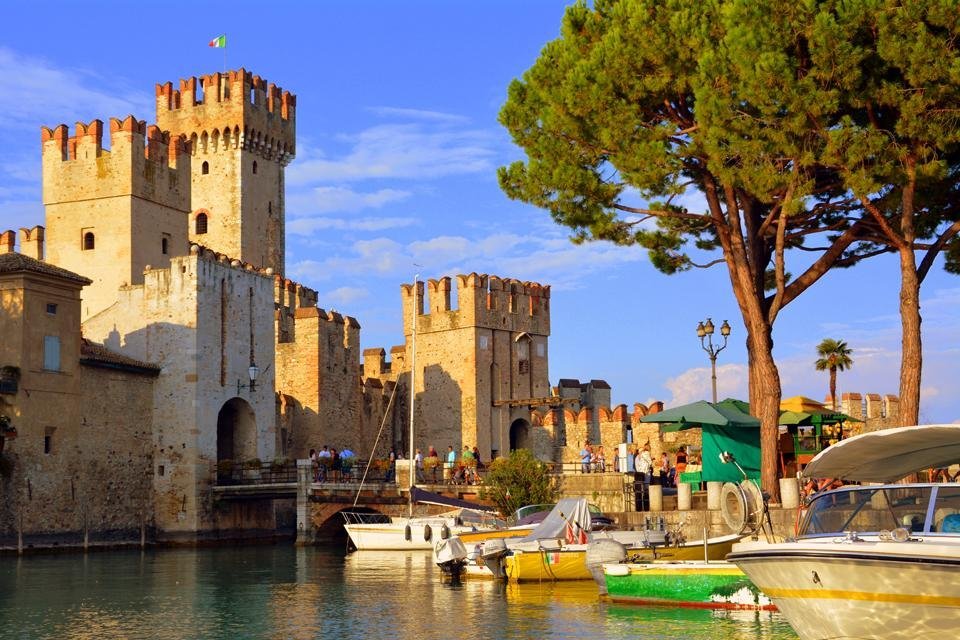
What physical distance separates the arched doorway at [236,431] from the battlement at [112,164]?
721 cm

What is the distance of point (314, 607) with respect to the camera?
65.6ft

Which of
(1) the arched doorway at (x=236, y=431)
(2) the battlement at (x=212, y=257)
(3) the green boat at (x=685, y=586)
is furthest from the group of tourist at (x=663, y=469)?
(2) the battlement at (x=212, y=257)

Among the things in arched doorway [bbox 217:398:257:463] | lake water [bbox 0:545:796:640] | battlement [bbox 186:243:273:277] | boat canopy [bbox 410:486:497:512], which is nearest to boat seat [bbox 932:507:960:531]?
lake water [bbox 0:545:796:640]

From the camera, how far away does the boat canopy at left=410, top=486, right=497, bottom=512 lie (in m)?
31.6

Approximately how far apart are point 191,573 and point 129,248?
1600 centimetres

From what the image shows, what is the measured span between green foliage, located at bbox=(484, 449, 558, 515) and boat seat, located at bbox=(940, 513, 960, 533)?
2038 centimetres

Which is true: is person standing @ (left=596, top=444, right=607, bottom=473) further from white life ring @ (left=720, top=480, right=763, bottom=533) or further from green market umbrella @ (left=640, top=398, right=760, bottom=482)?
white life ring @ (left=720, top=480, right=763, bottom=533)

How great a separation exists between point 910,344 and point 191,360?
21589mm

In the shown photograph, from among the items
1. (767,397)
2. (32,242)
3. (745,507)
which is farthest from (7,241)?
(745,507)

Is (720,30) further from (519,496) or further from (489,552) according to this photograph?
(519,496)

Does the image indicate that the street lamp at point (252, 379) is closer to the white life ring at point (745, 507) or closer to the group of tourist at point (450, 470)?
the group of tourist at point (450, 470)

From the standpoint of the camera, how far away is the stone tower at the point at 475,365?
46.9 m

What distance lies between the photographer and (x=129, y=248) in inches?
1580

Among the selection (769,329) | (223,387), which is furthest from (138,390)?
(769,329)
